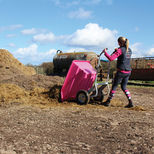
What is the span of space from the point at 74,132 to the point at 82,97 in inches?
96.9

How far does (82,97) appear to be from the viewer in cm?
597

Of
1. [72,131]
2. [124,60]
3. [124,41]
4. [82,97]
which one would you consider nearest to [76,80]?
[82,97]

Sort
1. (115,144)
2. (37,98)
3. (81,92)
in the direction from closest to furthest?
(115,144)
(81,92)
(37,98)

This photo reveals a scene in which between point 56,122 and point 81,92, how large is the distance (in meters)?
2.00

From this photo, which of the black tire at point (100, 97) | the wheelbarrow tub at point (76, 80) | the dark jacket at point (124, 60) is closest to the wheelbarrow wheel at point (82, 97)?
the wheelbarrow tub at point (76, 80)

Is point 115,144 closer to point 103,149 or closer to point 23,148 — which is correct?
point 103,149

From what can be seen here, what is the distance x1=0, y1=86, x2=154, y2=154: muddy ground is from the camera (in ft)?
9.56

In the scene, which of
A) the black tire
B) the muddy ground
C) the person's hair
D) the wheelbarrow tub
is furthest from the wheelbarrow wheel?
the person's hair

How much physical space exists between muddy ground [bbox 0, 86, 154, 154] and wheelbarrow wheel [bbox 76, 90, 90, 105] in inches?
33.8

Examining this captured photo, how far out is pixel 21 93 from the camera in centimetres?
705

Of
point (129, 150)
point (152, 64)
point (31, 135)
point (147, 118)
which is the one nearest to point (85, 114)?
point (147, 118)

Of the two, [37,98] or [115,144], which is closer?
[115,144]

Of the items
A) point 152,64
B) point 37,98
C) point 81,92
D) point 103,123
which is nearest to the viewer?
point 103,123

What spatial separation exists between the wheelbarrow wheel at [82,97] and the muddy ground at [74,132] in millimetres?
858
